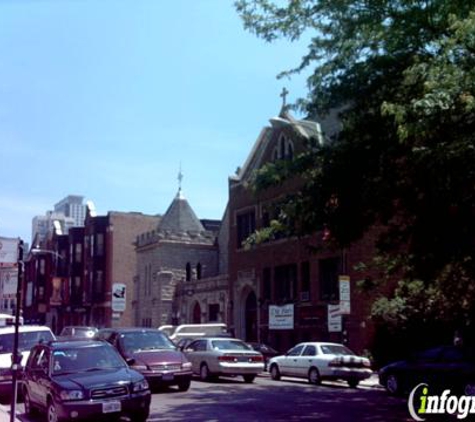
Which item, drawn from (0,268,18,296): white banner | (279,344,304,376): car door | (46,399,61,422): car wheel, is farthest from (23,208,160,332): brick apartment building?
(46,399,61,422): car wheel

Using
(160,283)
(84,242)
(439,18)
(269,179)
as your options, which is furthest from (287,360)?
(84,242)

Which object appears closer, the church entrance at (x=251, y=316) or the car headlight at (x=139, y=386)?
the car headlight at (x=139, y=386)

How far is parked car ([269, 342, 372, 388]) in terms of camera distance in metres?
24.4

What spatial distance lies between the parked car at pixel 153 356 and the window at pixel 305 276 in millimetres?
18532

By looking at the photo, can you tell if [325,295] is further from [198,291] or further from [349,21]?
[349,21]

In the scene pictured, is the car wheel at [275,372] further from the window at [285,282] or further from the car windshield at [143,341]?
the window at [285,282]

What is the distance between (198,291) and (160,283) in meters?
5.30

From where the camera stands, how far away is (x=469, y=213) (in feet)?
49.3

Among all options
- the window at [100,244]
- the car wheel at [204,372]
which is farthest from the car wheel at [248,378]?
the window at [100,244]

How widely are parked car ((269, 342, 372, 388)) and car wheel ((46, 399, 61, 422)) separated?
1252 centimetres

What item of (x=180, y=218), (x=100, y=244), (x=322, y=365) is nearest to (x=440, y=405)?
(x=322, y=365)

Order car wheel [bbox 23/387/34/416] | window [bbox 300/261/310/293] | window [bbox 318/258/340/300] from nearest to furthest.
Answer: car wheel [bbox 23/387/34/416], window [bbox 318/258/340/300], window [bbox 300/261/310/293]

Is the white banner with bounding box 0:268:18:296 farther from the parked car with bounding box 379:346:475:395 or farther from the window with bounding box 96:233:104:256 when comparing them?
the window with bounding box 96:233:104:256

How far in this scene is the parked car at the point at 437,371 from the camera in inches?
712
